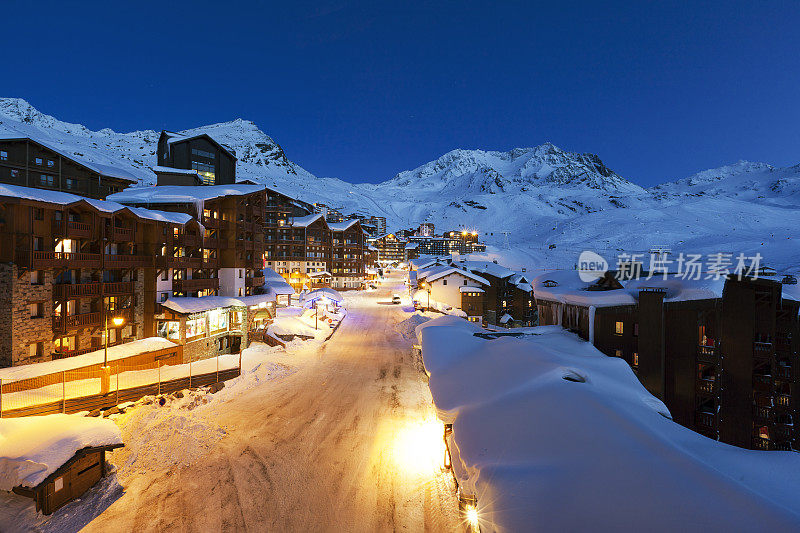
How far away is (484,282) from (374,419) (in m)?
38.1

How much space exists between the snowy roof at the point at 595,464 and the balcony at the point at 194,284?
91.3 ft

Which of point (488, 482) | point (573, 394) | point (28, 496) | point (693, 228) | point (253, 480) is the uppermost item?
point (693, 228)

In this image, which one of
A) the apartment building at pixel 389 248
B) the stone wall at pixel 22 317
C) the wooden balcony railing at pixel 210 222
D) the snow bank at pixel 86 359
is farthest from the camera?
the apartment building at pixel 389 248

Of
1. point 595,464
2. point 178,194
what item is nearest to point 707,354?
point 595,464

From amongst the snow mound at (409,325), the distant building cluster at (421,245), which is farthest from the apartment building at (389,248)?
the snow mound at (409,325)

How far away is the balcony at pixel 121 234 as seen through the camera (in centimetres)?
2466

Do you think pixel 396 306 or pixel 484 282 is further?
pixel 396 306

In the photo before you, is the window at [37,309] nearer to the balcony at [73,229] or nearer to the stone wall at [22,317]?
the stone wall at [22,317]

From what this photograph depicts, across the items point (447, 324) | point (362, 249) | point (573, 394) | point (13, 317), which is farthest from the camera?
point (362, 249)

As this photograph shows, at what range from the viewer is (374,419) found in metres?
18.3

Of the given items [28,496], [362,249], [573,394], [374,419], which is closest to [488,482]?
[573,394]

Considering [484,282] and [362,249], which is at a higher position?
[362,249]

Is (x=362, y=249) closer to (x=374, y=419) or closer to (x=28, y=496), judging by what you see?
(x=374, y=419)

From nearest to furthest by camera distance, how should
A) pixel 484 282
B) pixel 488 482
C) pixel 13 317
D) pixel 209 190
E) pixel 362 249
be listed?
pixel 488 482 → pixel 13 317 → pixel 209 190 → pixel 484 282 → pixel 362 249
